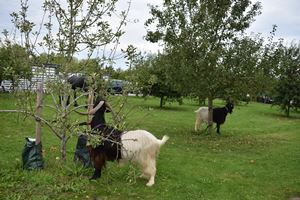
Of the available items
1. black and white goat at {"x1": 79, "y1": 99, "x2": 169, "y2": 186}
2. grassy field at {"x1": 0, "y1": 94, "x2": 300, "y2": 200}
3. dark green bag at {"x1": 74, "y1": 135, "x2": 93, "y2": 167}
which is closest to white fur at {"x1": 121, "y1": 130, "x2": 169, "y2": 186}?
black and white goat at {"x1": 79, "y1": 99, "x2": 169, "y2": 186}

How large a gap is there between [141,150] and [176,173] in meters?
1.77

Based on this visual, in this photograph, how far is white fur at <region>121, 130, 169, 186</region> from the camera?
8.92m

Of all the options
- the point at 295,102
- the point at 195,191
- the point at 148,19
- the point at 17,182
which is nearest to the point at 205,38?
the point at 148,19

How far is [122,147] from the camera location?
8859 millimetres

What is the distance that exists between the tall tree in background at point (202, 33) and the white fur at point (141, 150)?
746 cm

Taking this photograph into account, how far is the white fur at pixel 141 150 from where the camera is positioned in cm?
892

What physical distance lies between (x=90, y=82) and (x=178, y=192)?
10.4 ft

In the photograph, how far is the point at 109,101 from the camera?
941cm

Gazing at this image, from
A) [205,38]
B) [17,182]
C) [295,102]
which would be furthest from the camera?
[295,102]

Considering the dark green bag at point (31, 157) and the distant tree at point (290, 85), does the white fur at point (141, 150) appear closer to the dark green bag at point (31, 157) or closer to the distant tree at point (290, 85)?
the dark green bag at point (31, 157)

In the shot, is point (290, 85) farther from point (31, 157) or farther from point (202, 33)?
point (31, 157)

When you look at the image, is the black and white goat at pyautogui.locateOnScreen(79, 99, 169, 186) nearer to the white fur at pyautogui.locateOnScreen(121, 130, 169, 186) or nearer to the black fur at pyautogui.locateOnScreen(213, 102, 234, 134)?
the white fur at pyautogui.locateOnScreen(121, 130, 169, 186)

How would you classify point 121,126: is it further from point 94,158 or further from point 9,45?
point 9,45

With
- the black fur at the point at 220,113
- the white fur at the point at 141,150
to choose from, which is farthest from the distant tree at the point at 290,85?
the white fur at the point at 141,150
